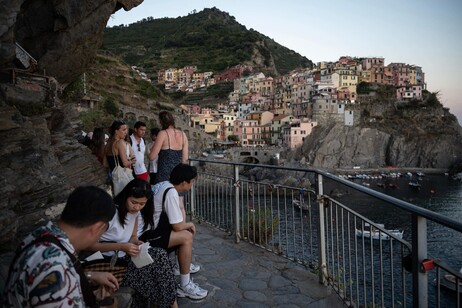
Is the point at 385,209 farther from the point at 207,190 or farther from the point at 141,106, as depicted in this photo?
the point at 141,106

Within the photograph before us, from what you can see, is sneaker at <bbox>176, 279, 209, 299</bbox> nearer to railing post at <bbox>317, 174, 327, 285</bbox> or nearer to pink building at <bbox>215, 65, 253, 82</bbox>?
railing post at <bbox>317, 174, 327, 285</bbox>

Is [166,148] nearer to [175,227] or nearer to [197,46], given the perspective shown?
[175,227]

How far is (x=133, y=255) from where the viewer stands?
3137 mm

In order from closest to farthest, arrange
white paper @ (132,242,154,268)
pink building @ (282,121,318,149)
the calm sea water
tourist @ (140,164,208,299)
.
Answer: white paper @ (132,242,154,268), tourist @ (140,164,208,299), the calm sea water, pink building @ (282,121,318,149)

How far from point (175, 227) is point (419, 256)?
236 centimetres

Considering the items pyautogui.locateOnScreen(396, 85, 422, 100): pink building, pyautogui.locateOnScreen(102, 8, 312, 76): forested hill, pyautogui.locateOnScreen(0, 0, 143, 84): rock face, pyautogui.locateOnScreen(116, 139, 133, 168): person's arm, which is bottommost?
pyautogui.locateOnScreen(116, 139, 133, 168): person's arm

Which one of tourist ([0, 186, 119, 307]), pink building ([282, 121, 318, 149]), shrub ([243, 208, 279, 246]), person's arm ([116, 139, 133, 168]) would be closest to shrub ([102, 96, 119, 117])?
pink building ([282, 121, 318, 149])

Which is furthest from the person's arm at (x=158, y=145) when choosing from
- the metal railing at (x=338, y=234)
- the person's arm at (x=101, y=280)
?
the person's arm at (x=101, y=280)

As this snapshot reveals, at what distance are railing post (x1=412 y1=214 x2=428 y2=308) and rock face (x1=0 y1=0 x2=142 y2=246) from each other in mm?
4202

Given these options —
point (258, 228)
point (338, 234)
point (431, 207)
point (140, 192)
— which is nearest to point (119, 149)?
point (258, 228)

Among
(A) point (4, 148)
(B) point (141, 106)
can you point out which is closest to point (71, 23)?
(A) point (4, 148)

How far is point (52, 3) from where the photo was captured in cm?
1023

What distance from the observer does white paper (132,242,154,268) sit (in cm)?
312

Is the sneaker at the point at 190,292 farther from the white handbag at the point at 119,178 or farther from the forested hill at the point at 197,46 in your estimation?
the forested hill at the point at 197,46
